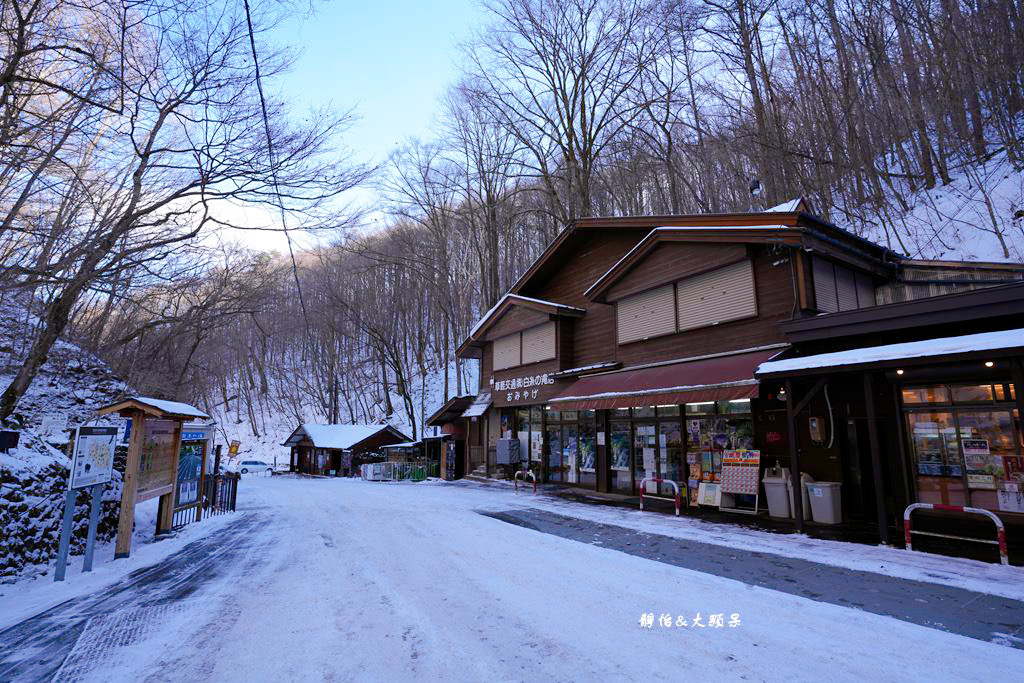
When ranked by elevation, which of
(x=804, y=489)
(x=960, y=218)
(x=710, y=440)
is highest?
(x=960, y=218)

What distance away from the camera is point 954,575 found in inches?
244

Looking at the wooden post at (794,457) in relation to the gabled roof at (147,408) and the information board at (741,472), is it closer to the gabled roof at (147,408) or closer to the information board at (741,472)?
the information board at (741,472)

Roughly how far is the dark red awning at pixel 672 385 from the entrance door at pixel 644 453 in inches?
63.5

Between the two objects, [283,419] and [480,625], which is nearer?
[480,625]

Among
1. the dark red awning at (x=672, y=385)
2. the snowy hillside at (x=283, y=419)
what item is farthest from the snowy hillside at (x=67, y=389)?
the snowy hillside at (x=283, y=419)

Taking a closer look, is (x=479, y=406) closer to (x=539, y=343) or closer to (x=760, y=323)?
(x=539, y=343)

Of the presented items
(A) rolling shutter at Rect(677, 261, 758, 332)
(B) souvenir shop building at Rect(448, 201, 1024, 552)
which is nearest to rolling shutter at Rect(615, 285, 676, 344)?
(B) souvenir shop building at Rect(448, 201, 1024, 552)

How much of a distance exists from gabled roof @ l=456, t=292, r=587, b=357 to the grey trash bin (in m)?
9.76

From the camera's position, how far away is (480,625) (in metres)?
4.66

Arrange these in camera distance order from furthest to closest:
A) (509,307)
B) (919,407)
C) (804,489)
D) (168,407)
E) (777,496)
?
(509,307), (777,496), (804,489), (919,407), (168,407)

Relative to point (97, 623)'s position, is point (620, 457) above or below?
above

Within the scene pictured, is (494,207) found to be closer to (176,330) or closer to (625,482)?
(176,330)

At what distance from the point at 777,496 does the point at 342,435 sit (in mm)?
33699

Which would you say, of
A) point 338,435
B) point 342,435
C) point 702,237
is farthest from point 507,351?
point 338,435
